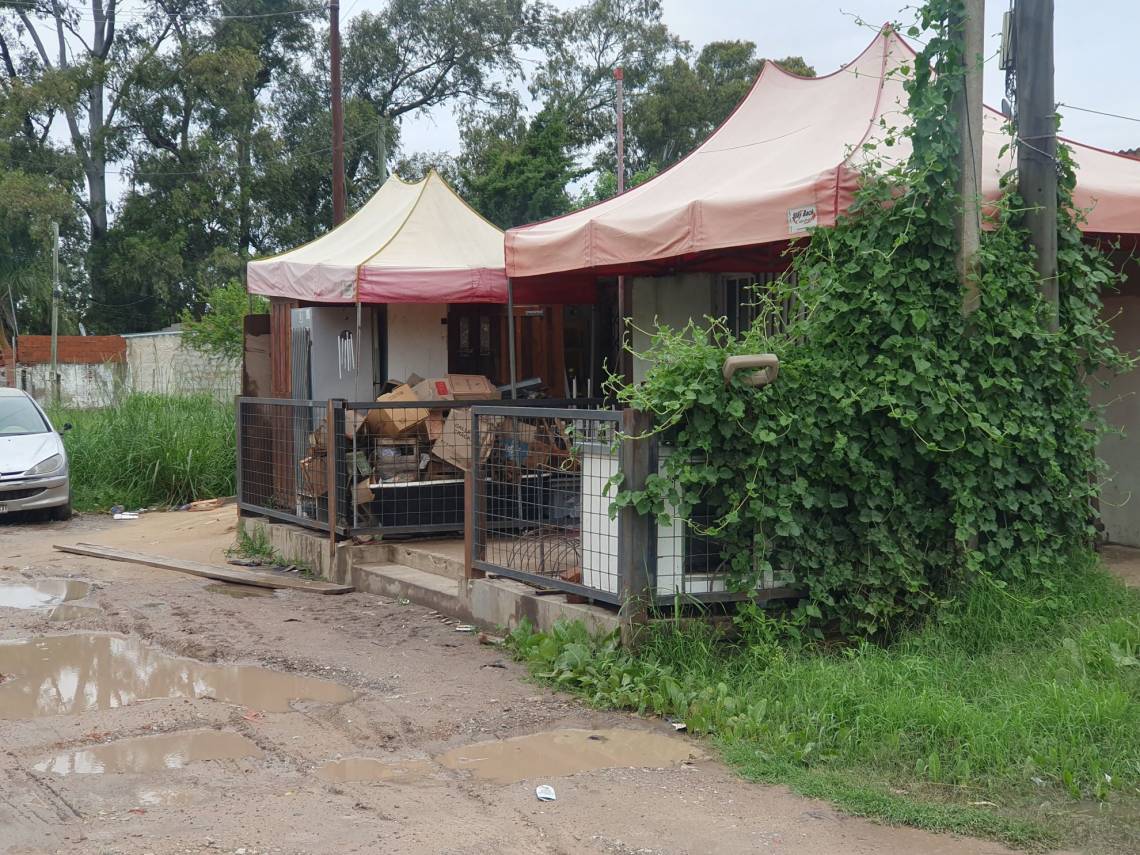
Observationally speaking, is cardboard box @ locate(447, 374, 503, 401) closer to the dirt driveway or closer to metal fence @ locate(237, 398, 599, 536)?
metal fence @ locate(237, 398, 599, 536)

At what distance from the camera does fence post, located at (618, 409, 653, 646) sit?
240 inches

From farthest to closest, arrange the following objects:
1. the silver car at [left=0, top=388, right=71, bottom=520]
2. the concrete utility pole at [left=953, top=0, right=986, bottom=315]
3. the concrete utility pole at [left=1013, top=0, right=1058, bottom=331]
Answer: the silver car at [left=0, top=388, right=71, bottom=520]
the concrete utility pole at [left=1013, top=0, right=1058, bottom=331]
the concrete utility pole at [left=953, top=0, right=986, bottom=315]

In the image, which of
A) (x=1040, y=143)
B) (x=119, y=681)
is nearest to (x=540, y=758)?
(x=119, y=681)

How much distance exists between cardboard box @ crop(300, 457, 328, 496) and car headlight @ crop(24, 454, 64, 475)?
18.3 ft

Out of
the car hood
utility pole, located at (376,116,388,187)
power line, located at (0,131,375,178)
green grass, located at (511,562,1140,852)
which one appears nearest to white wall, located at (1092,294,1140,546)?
green grass, located at (511,562,1140,852)

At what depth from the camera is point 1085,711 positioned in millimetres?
4953

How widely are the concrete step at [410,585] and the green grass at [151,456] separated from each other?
7105 mm

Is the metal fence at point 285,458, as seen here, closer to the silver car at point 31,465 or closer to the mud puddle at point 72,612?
the mud puddle at point 72,612

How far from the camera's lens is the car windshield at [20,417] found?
14.5m

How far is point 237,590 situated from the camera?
377 inches

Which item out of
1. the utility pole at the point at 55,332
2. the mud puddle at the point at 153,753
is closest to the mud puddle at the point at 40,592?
the mud puddle at the point at 153,753

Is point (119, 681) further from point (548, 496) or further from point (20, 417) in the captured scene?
point (20, 417)

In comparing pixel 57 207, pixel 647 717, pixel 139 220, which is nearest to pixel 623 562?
pixel 647 717

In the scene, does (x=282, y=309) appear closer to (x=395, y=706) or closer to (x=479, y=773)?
(x=395, y=706)
